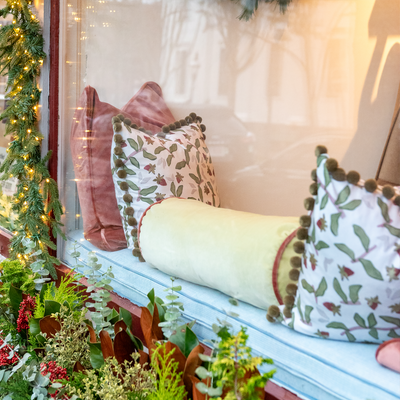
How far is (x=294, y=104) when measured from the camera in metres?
1.59

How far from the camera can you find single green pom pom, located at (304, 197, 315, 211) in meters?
0.81

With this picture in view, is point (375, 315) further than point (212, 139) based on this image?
No

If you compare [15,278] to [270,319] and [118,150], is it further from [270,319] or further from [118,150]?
[270,319]

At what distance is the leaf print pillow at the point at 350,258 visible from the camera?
0.72 m

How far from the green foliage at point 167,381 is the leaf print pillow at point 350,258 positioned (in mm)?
274

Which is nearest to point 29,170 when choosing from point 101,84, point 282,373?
point 101,84

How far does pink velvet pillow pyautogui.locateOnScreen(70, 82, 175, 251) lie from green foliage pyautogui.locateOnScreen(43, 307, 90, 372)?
349mm

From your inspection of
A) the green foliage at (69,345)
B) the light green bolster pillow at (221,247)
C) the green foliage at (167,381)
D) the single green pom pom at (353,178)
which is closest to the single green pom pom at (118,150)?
the light green bolster pillow at (221,247)

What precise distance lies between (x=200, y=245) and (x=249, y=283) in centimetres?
17

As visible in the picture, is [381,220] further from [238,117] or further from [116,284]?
[238,117]

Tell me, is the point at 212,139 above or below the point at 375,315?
above

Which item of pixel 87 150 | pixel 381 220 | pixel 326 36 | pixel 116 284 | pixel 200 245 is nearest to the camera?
pixel 381 220

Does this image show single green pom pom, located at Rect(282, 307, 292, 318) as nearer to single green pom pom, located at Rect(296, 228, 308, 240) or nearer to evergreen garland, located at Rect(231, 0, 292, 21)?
single green pom pom, located at Rect(296, 228, 308, 240)

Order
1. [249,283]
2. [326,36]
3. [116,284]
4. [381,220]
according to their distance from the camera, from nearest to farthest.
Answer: [381,220], [249,283], [116,284], [326,36]
